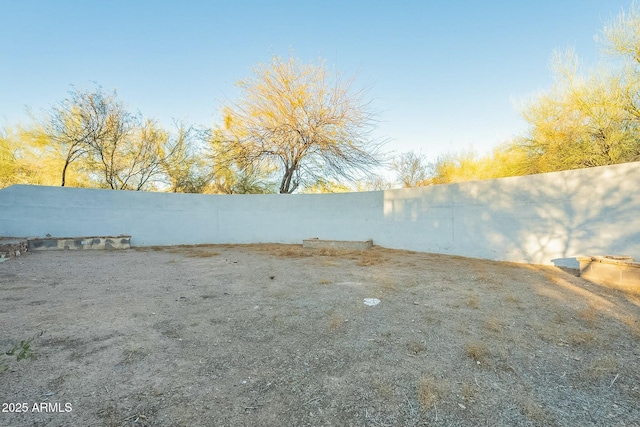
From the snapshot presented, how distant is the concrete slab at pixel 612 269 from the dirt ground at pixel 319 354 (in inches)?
10.6

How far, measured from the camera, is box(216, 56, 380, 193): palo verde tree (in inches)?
336

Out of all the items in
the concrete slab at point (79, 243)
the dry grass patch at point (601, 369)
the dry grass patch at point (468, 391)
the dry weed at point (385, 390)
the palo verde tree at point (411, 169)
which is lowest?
the dry grass patch at point (601, 369)

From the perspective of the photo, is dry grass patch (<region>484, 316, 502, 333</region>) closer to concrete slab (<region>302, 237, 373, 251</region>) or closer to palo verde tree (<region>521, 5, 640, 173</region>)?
concrete slab (<region>302, 237, 373, 251</region>)

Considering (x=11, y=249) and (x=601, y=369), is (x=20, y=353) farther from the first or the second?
(x=11, y=249)

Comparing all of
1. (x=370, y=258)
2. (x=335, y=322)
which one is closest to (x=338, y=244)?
(x=370, y=258)

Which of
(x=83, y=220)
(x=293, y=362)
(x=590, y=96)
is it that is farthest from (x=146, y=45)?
(x=590, y=96)

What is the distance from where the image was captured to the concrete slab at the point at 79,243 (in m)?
5.86

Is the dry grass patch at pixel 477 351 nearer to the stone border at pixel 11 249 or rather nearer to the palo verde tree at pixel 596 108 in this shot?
the palo verde tree at pixel 596 108

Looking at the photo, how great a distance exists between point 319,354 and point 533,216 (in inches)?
190

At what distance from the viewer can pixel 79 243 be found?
6340 mm

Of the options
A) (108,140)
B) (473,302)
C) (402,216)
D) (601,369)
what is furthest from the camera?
(108,140)

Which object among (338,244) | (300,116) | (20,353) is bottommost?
(338,244)

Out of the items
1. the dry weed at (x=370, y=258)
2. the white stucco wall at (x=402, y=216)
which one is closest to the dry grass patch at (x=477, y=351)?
the dry weed at (x=370, y=258)

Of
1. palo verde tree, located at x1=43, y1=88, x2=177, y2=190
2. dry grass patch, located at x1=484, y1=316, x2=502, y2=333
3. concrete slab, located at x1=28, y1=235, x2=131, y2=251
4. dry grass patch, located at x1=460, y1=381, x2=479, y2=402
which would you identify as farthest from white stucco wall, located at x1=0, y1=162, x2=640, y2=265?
dry grass patch, located at x1=460, y1=381, x2=479, y2=402
